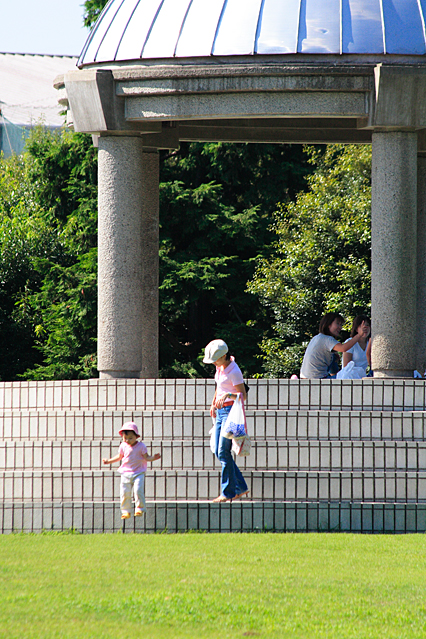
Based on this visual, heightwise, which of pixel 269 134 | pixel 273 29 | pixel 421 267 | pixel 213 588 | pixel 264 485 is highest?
pixel 273 29

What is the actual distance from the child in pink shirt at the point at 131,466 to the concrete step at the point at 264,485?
380 mm

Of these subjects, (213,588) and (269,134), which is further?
(269,134)

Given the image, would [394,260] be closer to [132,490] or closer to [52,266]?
[132,490]

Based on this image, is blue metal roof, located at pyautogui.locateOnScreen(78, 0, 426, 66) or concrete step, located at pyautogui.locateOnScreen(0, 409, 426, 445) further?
blue metal roof, located at pyautogui.locateOnScreen(78, 0, 426, 66)

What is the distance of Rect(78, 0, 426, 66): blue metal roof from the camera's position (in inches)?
458

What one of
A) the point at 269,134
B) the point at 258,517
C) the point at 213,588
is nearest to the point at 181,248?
the point at 269,134

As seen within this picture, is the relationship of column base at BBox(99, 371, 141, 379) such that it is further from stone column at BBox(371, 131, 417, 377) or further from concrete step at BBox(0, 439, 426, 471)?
stone column at BBox(371, 131, 417, 377)

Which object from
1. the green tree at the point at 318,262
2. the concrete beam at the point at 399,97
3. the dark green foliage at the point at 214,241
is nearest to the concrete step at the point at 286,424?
the concrete beam at the point at 399,97

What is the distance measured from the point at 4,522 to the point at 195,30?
649 centimetres

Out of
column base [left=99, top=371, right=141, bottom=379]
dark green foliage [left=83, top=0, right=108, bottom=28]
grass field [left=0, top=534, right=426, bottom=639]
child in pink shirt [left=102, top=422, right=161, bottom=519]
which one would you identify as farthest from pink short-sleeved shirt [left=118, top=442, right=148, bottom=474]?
dark green foliage [left=83, top=0, right=108, bottom=28]

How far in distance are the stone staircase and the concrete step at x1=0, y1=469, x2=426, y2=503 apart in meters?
0.01

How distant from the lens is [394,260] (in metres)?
11.7

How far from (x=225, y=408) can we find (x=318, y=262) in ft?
49.9

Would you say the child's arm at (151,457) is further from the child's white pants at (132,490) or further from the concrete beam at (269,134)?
the concrete beam at (269,134)
